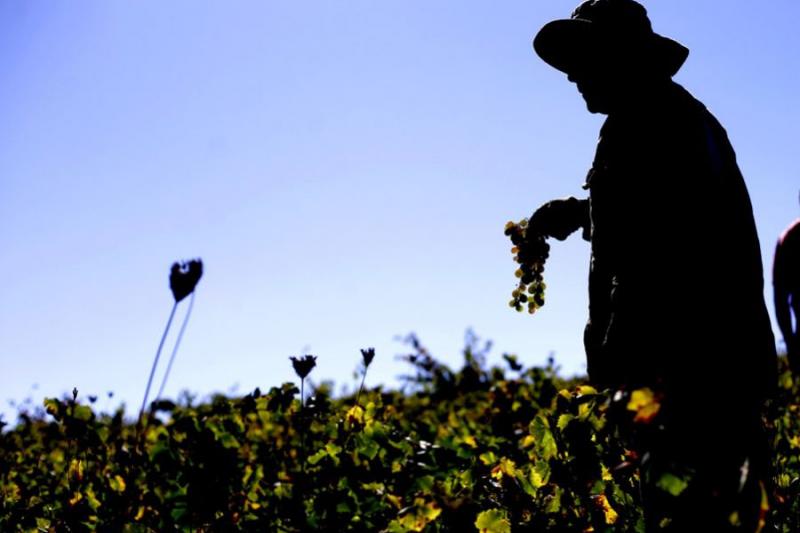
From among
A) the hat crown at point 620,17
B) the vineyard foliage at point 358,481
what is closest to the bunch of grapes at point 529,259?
the vineyard foliage at point 358,481

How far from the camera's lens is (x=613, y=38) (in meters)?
2.03

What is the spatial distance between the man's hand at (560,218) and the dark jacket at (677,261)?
1.51 ft

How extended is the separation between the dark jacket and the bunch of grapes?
0.55 metres

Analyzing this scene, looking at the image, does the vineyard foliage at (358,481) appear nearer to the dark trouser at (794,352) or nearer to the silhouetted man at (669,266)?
the silhouetted man at (669,266)

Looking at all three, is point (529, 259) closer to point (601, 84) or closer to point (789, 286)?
point (601, 84)

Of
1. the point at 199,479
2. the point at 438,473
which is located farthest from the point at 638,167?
the point at 199,479

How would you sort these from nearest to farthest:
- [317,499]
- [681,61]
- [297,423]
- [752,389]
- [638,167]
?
[752,389]
[638,167]
[681,61]
[317,499]
[297,423]

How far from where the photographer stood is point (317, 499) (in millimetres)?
2762

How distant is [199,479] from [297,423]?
528 mm

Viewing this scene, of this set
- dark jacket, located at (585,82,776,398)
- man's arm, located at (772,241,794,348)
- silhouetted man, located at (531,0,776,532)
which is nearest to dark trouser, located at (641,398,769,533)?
silhouetted man, located at (531,0,776,532)

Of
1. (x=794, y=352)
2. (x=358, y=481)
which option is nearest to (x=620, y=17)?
(x=794, y=352)

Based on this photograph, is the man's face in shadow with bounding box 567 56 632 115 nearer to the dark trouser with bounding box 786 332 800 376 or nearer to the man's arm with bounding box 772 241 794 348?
the man's arm with bounding box 772 241 794 348

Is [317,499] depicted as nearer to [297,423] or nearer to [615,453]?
[297,423]

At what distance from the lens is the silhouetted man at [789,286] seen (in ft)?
4.82
